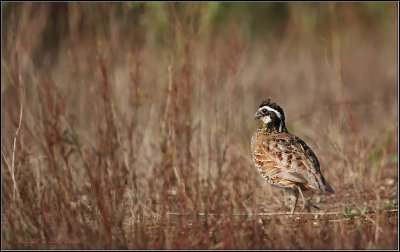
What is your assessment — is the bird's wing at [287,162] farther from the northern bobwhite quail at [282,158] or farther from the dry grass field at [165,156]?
the dry grass field at [165,156]

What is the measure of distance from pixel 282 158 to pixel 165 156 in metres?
1.23

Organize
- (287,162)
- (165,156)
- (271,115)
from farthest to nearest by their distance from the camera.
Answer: (165,156)
(271,115)
(287,162)

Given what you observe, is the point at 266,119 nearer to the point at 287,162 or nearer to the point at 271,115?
the point at 271,115

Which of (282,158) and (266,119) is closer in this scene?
(282,158)

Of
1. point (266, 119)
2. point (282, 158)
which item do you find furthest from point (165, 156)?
point (282, 158)

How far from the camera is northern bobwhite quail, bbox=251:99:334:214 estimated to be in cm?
656

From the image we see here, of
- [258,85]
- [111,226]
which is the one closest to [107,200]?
[111,226]

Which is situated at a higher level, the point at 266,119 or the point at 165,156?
the point at 266,119

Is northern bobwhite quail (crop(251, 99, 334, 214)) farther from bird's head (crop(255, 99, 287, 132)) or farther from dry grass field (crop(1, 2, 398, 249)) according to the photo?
dry grass field (crop(1, 2, 398, 249))

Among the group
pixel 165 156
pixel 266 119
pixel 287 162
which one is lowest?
pixel 287 162

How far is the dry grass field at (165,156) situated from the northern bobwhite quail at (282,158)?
0.23 meters

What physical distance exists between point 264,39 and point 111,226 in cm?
1031

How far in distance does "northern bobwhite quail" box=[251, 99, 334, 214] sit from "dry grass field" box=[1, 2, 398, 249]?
0.76 feet

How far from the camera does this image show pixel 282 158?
674 cm
